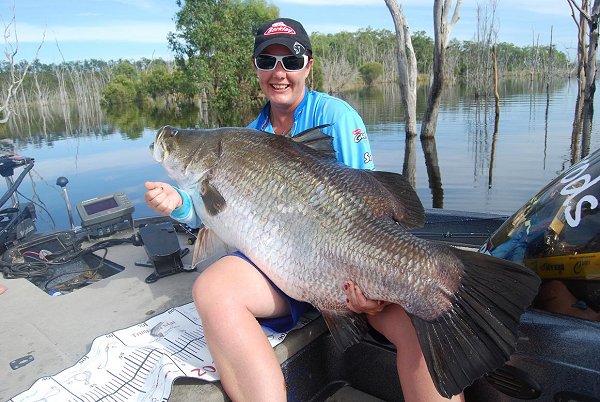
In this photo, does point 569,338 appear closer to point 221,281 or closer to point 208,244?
point 221,281

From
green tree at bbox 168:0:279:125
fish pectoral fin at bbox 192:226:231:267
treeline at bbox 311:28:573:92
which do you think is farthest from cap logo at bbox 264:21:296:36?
treeline at bbox 311:28:573:92

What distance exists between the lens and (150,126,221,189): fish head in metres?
2.58

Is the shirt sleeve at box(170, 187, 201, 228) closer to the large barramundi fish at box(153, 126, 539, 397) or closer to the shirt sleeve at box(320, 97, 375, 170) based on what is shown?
the large barramundi fish at box(153, 126, 539, 397)

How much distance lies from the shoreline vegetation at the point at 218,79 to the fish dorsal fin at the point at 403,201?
2964 cm

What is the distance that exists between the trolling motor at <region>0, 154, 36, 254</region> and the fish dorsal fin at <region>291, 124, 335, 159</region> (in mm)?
4293

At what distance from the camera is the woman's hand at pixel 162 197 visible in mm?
2408

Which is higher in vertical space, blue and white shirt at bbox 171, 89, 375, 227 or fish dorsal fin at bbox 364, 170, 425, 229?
blue and white shirt at bbox 171, 89, 375, 227

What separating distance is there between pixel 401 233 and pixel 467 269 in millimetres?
325

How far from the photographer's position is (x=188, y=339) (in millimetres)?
2584

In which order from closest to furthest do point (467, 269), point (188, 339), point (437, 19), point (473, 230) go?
1. point (467, 269)
2. point (188, 339)
3. point (473, 230)
4. point (437, 19)

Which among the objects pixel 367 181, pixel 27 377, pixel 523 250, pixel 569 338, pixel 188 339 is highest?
pixel 367 181

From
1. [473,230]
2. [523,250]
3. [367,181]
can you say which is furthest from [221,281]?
[473,230]

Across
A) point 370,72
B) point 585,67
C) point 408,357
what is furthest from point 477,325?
point 370,72

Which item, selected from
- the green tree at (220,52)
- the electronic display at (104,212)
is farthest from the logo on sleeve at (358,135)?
the green tree at (220,52)
